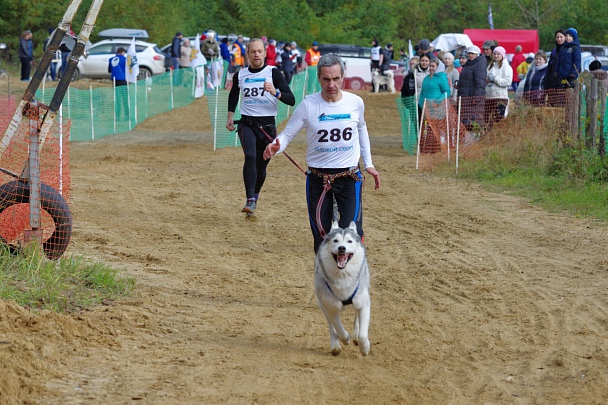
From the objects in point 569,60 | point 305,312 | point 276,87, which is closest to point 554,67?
point 569,60

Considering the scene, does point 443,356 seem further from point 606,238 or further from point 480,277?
point 606,238

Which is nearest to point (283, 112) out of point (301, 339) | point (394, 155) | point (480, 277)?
point (394, 155)

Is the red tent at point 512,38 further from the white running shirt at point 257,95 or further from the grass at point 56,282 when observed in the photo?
the grass at point 56,282

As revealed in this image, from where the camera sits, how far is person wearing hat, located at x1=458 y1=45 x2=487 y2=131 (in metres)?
17.1

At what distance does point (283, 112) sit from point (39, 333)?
20982 mm

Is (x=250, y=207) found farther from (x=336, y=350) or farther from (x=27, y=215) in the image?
(x=336, y=350)

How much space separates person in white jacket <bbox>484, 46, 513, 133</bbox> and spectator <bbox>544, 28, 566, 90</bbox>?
739 mm

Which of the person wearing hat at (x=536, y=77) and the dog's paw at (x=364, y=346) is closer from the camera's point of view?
the dog's paw at (x=364, y=346)

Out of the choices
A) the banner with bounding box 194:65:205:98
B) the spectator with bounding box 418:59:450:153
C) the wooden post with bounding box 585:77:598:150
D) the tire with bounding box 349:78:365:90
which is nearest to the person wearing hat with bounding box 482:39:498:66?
the spectator with bounding box 418:59:450:153

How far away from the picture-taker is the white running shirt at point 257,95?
11250mm

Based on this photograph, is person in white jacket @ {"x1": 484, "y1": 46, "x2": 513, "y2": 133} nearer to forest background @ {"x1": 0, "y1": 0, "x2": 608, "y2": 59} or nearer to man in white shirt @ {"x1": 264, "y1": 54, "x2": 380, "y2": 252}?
man in white shirt @ {"x1": 264, "y1": 54, "x2": 380, "y2": 252}

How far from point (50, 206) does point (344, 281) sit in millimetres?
3463

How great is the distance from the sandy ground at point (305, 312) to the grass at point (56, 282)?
0.23m

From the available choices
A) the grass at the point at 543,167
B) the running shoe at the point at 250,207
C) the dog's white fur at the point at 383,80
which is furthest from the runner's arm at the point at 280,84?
the dog's white fur at the point at 383,80
